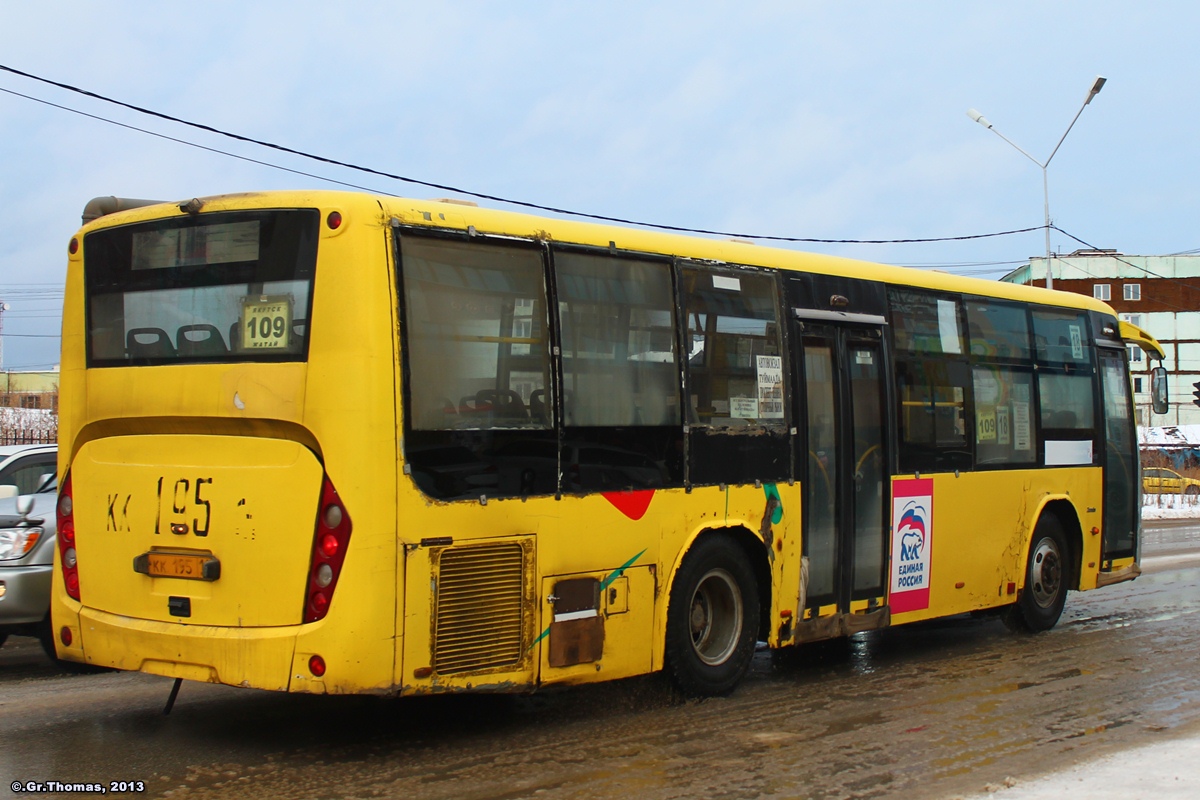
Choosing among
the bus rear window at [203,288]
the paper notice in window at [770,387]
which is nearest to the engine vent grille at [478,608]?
the bus rear window at [203,288]

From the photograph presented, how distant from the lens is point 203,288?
6.74 metres

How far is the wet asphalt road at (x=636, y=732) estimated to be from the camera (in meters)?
6.12

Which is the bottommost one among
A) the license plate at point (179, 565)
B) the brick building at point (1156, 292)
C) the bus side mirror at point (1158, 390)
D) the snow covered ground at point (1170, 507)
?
the snow covered ground at point (1170, 507)

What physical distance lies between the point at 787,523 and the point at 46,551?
5.25 metres

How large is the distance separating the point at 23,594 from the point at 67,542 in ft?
6.64

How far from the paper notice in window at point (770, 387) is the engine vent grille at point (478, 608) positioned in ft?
8.19

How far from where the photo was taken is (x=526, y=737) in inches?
280

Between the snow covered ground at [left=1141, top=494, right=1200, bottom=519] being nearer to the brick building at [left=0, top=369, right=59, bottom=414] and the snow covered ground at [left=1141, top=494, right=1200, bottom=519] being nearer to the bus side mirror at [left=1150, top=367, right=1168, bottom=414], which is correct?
the bus side mirror at [left=1150, top=367, right=1168, bottom=414]

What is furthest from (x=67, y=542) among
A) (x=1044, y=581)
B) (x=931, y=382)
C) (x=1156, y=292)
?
(x=1156, y=292)

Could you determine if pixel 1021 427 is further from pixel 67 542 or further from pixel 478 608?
pixel 67 542

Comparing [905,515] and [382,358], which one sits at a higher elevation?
[382,358]

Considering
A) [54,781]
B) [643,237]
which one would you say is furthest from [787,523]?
[54,781]

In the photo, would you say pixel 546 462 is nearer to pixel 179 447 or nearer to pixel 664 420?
pixel 664 420

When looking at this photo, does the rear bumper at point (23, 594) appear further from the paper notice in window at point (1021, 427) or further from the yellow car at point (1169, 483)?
the yellow car at point (1169, 483)
